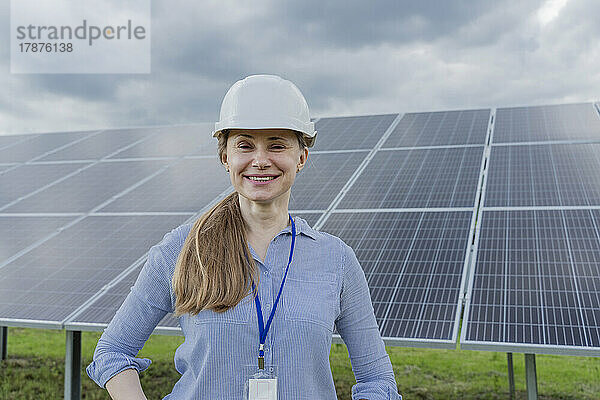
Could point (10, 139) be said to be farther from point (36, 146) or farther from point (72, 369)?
point (72, 369)

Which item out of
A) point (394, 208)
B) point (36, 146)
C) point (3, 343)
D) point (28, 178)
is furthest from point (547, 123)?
point (3, 343)

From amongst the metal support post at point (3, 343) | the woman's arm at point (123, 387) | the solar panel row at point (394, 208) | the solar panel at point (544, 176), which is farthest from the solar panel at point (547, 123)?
the metal support post at point (3, 343)

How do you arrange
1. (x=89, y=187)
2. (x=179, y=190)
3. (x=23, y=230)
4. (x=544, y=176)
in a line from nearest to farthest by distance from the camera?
(x=544, y=176), (x=23, y=230), (x=179, y=190), (x=89, y=187)

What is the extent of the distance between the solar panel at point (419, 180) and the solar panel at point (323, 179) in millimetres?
244

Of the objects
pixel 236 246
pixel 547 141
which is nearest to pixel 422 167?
pixel 547 141

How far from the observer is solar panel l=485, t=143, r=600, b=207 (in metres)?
6.61

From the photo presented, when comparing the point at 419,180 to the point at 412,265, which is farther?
the point at 419,180

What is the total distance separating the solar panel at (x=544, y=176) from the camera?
661cm

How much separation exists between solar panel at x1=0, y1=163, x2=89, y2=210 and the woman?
818 cm

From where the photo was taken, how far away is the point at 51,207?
335 inches

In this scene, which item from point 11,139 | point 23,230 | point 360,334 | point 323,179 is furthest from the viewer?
point 11,139

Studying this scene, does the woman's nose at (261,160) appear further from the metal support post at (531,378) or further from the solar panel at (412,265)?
the metal support post at (531,378)

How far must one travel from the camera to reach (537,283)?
5035 millimetres

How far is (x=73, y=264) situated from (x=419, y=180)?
4.69 meters
